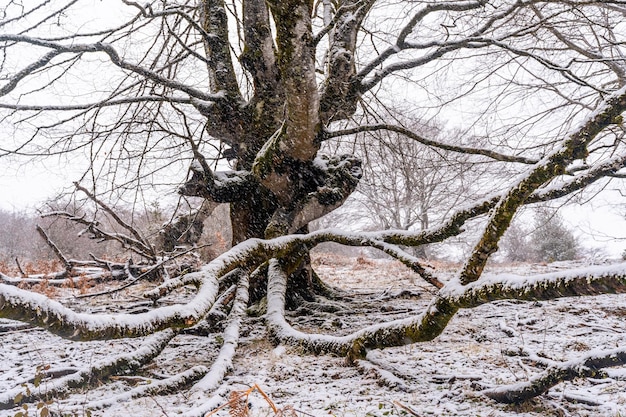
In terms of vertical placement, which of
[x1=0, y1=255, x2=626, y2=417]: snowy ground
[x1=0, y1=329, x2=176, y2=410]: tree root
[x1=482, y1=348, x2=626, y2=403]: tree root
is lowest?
[x1=0, y1=255, x2=626, y2=417]: snowy ground

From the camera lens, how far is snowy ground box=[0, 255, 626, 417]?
75.5 inches

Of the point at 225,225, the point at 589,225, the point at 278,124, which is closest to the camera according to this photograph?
the point at 278,124

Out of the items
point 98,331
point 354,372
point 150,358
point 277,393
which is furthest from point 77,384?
point 354,372

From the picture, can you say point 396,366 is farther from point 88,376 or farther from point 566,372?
point 88,376

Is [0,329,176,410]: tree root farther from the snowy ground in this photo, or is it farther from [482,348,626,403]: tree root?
[482,348,626,403]: tree root

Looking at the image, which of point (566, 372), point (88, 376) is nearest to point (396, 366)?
point (566, 372)

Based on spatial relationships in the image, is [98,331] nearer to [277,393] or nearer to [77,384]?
[77,384]

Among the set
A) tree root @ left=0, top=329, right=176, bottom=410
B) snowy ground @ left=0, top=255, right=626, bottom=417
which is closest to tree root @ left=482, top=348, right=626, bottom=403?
snowy ground @ left=0, top=255, right=626, bottom=417

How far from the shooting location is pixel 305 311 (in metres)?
4.57

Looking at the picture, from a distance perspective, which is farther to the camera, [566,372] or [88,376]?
[88,376]

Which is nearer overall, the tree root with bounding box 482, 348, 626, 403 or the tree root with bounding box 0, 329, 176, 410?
the tree root with bounding box 482, 348, 626, 403

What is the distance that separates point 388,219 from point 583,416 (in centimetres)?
2097

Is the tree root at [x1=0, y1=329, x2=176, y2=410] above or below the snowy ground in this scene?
above

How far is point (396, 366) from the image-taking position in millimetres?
2590
